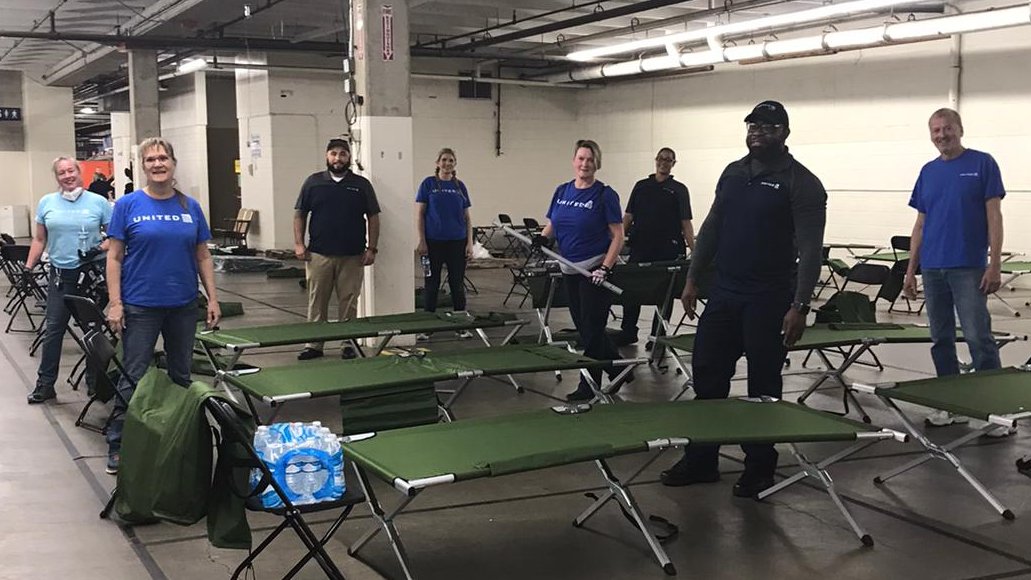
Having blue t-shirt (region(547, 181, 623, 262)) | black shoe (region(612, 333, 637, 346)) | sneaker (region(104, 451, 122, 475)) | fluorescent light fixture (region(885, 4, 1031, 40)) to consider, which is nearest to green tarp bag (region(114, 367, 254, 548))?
sneaker (region(104, 451, 122, 475))

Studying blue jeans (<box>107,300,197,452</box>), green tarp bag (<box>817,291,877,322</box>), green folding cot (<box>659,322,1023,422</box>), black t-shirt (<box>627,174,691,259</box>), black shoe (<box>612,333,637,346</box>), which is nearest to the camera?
blue jeans (<box>107,300,197,452</box>)

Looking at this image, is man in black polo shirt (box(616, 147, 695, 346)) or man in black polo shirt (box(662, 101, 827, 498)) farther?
man in black polo shirt (box(616, 147, 695, 346))

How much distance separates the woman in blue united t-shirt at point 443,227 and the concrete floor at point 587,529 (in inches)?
129

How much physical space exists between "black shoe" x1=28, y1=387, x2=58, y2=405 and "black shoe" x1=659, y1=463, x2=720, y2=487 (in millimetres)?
3771

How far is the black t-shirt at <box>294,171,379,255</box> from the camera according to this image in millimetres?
6953

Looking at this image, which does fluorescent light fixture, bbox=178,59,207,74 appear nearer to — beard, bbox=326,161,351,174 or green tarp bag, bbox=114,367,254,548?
beard, bbox=326,161,351,174

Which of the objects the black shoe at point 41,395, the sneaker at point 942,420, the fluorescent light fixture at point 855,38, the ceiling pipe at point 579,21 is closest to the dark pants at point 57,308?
the black shoe at point 41,395

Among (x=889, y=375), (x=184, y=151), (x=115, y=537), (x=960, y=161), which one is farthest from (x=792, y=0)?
(x=184, y=151)

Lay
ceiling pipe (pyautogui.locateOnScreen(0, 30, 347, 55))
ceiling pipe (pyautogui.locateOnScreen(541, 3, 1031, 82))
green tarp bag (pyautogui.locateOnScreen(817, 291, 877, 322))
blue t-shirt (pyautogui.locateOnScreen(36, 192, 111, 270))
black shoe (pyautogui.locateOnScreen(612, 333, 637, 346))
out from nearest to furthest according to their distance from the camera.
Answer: blue t-shirt (pyautogui.locateOnScreen(36, 192, 111, 270))
green tarp bag (pyautogui.locateOnScreen(817, 291, 877, 322))
black shoe (pyautogui.locateOnScreen(612, 333, 637, 346))
ceiling pipe (pyautogui.locateOnScreen(541, 3, 1031, 82))
ceiling pipe (pyautogui.locateOnScreen(0, 30, 347, 55))

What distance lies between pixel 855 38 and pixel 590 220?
330 inches

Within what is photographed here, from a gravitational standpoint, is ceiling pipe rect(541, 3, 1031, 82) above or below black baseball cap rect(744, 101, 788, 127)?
above

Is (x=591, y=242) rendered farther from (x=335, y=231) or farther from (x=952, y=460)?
(x=952, y=460)

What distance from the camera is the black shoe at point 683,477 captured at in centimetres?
426

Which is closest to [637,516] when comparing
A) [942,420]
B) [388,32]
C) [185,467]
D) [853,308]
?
[185,467]
